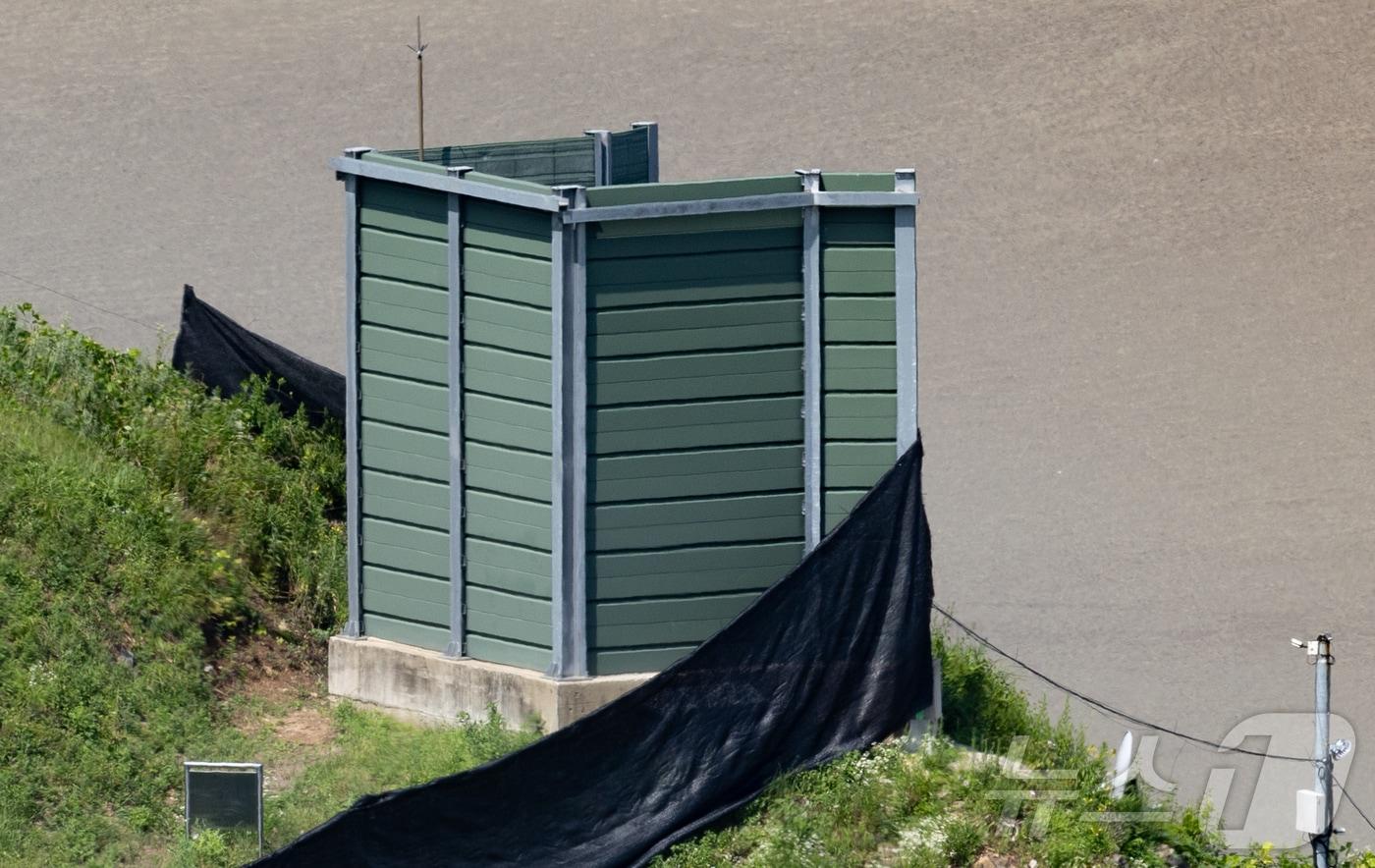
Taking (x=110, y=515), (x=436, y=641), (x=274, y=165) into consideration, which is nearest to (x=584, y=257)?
(x=436, y=641)

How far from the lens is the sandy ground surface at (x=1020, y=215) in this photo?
58.8ft

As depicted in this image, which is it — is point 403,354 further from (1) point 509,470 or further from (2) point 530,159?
(2) point 530,159

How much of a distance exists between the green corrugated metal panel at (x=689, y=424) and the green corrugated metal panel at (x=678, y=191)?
1032 millimetres

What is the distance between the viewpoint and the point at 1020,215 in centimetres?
2409

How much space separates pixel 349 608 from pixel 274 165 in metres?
13.6

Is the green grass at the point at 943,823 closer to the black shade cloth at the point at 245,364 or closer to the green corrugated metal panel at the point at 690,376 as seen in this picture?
the green corrugated metal panel at the point at 690,376

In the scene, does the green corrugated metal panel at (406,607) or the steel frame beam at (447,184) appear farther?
the green corrugated metal panel at (406,607)

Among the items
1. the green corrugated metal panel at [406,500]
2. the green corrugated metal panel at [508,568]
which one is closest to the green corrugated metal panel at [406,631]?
the green corrugated metal panel at [508,568]

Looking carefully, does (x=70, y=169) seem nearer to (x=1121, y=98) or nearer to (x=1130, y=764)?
(x=1121, y=98)

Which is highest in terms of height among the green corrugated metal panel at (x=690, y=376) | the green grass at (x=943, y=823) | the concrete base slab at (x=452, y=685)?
the green corrugated metal panel at (x=690, y=376)

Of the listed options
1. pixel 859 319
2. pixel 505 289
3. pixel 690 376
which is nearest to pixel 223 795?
Result: pixel 505 289

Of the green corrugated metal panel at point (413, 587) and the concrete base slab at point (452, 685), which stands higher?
the green corrugated metal panel at point (413, 587)

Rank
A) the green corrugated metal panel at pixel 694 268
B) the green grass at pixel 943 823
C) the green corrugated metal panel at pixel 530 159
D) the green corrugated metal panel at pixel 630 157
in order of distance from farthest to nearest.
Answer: the green corrugated metal panel at pixel 630 157 < the green corrugated metal panel at pixel 530 159 < the green corrugated metal panel at pixel 694 268 < the green grass at pixel 943 823

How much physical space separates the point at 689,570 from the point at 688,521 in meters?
0.25
